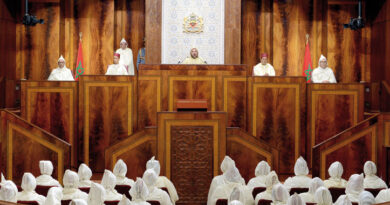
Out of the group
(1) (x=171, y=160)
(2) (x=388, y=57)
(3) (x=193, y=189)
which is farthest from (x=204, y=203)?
(2) (x=388, y=57)

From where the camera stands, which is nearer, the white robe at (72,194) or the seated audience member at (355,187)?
the seated audience member at (355,187)

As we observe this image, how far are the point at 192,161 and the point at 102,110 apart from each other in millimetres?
2833

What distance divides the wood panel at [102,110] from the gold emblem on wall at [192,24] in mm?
3753

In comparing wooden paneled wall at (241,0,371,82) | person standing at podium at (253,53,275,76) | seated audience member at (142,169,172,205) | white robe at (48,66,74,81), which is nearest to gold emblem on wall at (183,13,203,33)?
wooden paneled wall at (241,0,371,82)

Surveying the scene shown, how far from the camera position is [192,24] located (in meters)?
12.6

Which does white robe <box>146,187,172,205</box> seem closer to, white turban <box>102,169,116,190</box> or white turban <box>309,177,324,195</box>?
white turban <box>102,169,116,190</box>

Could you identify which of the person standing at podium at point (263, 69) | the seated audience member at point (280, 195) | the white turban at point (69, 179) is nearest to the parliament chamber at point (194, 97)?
the person standing at podium at point (263, 69)

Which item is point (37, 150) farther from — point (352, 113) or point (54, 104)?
point (352, 113)

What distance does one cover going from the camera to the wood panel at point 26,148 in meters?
8.23

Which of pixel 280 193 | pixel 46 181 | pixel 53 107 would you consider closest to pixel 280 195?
pixel 280 193

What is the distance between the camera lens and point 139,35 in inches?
528

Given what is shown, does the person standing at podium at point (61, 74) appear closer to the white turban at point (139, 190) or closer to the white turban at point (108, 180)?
the white turban at point (108, 180)

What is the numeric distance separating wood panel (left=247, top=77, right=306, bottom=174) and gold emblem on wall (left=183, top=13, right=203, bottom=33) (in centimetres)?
374

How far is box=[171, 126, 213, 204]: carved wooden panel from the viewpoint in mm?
6992
